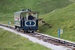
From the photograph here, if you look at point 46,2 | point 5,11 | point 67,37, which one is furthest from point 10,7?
point 67,37

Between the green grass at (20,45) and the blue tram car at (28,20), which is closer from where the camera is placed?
the green grass at (20,45)

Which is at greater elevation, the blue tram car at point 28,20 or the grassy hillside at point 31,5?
the grassy hillside at point 31,5

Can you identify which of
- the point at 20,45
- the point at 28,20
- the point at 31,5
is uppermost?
the point at 31,5

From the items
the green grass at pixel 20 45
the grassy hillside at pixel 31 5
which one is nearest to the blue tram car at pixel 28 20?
the green grass at pixel 20 45

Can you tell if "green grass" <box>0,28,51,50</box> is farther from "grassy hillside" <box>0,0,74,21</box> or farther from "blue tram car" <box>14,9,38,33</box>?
"grassy hillside" <box>0,0,74,21</box>

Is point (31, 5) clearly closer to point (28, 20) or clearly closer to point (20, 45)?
point (28, 20)

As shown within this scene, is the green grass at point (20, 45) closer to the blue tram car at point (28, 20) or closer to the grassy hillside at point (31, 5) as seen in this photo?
the blue tram car at point (28, 20)

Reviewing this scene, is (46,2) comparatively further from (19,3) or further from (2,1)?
(2,1)

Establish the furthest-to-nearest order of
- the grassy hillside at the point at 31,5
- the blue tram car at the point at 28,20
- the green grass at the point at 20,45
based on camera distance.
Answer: the grassy hillside at the point at 31,5 < the blue tram car at the point at 28,20 < the green grass at the point at 20,45

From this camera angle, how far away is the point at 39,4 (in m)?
74.3

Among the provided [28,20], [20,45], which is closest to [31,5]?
[28,20]

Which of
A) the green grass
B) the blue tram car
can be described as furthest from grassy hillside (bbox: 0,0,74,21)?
the green grass

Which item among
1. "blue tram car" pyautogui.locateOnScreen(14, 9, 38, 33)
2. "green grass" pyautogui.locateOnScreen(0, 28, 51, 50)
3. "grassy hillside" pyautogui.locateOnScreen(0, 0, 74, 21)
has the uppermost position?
"grassy hillside" pyautogui.locateOnScreen(0, 0, 74, 21)

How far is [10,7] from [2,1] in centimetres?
834
